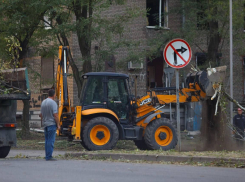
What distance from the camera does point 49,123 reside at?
38.4ft

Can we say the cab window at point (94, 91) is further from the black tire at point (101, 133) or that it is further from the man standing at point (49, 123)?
the man standing at point (49, 123)

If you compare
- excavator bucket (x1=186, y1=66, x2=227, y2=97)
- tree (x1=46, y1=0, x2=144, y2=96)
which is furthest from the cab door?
tree (x1=46, y1=0, x2=144, y2=96)

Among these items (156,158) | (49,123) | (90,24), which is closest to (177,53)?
(156,158)

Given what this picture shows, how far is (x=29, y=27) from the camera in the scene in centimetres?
1931

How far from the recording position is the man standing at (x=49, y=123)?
38.3ft

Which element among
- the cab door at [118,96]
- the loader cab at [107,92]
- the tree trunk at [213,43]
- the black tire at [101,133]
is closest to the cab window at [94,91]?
the loader cab at [107,92]

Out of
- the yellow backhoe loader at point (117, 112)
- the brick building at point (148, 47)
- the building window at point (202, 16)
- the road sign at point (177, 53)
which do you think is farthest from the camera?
the brick building at point (148, 47)

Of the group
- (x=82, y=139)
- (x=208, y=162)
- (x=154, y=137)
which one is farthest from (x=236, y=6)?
(x=208, y=162)

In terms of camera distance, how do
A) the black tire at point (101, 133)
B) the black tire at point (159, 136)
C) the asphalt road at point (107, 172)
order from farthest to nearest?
the black tire at point (159, 136), the black tire at point (101, 133), the asphalt road at point (107, 172)

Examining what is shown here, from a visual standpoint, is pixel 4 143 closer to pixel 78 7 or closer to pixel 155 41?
pixel 78 7

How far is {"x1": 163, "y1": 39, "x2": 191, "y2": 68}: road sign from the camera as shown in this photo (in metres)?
12.7

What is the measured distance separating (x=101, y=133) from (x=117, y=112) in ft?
3.18

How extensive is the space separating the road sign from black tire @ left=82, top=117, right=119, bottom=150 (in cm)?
302

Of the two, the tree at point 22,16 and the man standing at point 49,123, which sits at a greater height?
the tree at point 22,16
